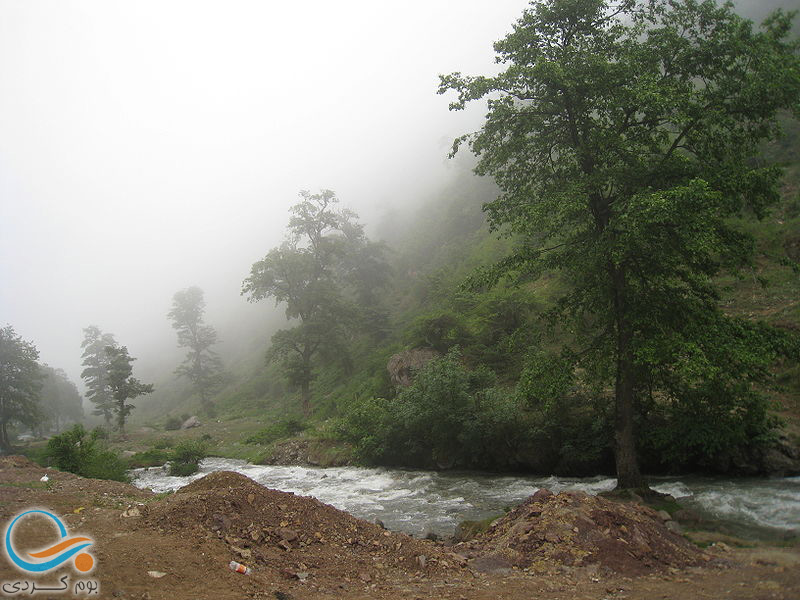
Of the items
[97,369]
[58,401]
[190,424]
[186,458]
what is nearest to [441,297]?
[186,458]

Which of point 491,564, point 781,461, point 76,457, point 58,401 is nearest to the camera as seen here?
point 491,564

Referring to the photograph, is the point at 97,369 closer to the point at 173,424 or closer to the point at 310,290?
the point at 173,424

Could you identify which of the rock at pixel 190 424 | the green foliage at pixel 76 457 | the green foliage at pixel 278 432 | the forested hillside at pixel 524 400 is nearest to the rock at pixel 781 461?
the forested hillside at pixel 524 400

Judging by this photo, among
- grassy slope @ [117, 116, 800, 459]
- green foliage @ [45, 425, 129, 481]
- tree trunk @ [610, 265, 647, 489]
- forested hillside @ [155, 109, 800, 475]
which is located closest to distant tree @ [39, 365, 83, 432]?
grassy slope @ [117, 116, 800, 459]

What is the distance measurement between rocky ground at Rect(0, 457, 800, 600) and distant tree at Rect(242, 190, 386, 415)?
2691 centimetres

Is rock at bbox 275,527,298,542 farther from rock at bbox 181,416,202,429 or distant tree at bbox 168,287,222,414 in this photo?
distant tree at bbox 168,287,222,414

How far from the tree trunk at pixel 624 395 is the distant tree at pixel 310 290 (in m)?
27.6

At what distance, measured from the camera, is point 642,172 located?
1145 centimetres

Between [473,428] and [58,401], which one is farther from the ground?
[473,428]

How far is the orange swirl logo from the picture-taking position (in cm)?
584

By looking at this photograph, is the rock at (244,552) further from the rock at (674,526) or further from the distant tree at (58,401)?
the distant tree at (58,401)

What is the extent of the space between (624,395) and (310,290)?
100ft

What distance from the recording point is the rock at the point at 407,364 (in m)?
27.0

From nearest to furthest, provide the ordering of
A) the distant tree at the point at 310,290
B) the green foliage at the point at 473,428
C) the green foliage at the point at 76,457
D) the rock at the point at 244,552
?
1. the rock at the point at 244,552
2. the green foliage at the point at 473,428
3. the green foliage at the point at 76,457
4. the distant tree at the point at 310,290
